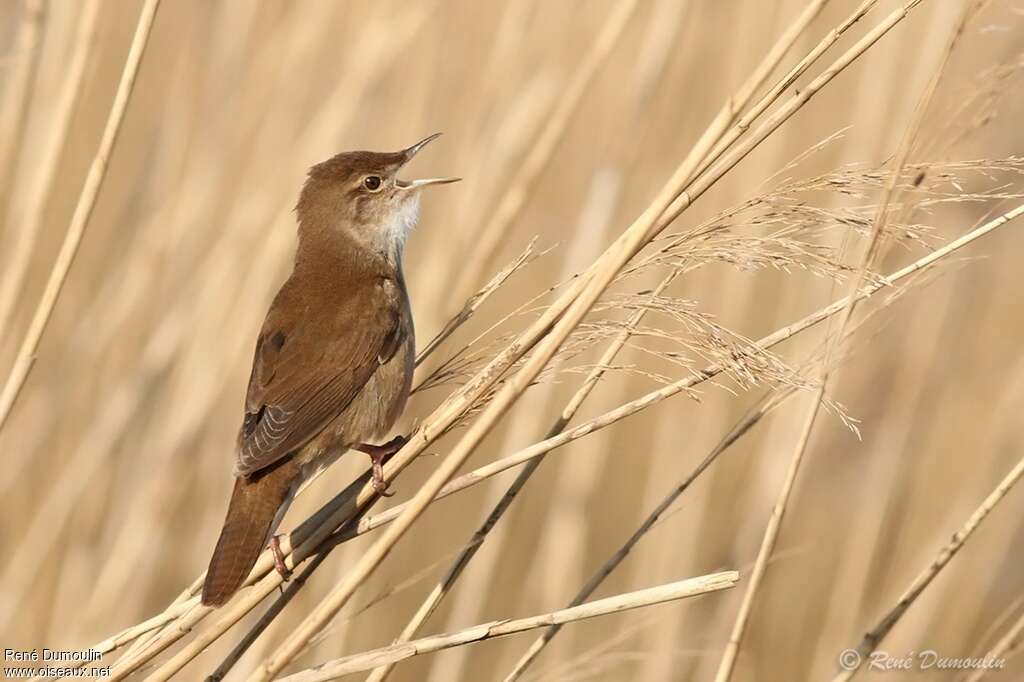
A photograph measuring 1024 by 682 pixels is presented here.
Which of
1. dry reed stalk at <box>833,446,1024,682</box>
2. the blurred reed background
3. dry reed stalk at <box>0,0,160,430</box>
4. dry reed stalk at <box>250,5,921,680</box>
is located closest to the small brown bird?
the blurred reed background

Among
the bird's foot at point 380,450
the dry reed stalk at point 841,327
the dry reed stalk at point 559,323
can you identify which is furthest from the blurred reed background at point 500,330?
the dry reed stalk at point 559,323

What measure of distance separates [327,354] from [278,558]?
671mm

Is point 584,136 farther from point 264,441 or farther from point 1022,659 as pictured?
point 264,441

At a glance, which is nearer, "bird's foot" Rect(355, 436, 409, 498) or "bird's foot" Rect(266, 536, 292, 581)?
"bird's foot" Rect(266, 536, 292, 581)

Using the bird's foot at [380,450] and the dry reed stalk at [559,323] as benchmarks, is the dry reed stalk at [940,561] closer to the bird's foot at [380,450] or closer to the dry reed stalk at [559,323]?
the dry reed stalk at [559,323]

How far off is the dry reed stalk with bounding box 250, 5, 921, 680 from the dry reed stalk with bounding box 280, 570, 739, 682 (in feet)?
0.34

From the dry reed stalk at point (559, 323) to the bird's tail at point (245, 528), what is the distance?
0.91 feet

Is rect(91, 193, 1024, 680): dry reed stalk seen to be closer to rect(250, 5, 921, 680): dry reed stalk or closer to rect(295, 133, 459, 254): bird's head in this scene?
rect(250, 5, 921, 680): dry reed stalk

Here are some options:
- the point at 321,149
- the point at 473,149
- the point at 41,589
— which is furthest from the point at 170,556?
the point at 473,149

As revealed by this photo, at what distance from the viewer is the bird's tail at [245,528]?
1866 mm

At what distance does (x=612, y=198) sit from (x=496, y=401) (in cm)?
152

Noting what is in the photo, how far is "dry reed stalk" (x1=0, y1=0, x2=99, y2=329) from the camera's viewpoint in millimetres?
2154

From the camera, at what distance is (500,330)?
97.0 inches

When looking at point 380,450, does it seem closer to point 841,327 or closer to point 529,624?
point 529,624
